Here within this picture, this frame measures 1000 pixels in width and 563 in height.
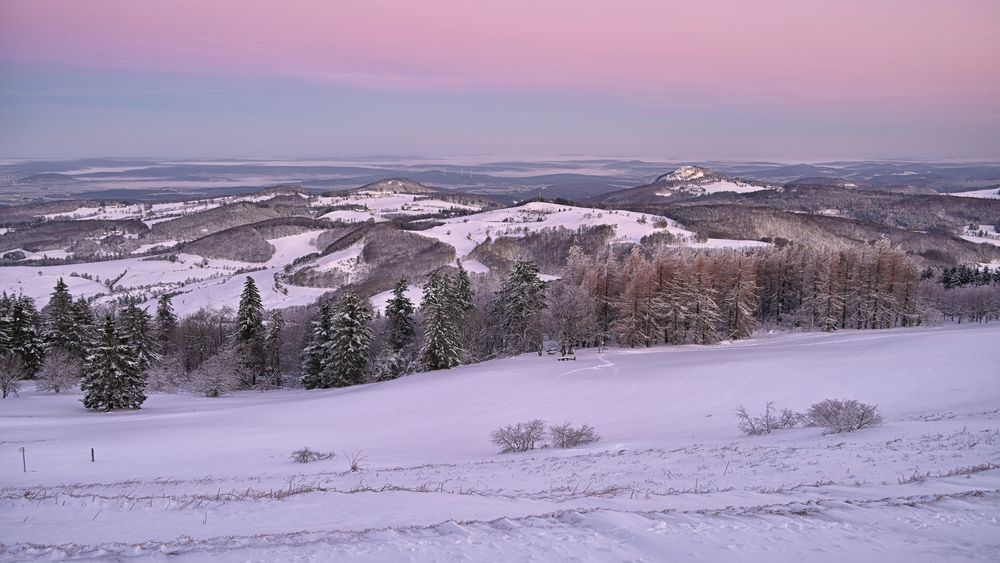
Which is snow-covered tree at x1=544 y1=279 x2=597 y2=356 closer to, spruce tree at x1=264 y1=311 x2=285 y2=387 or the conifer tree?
spruce tree at x1=264 y1=311 x2=285 y2=387

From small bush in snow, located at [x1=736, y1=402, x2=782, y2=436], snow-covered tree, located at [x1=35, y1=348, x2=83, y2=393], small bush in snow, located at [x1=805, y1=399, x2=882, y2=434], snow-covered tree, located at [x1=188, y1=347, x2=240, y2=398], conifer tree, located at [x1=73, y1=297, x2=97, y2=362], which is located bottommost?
snow-covered tree, located at [x1=188, y1=347, x2=240, y2=398]

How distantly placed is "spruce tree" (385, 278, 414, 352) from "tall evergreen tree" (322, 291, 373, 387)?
6672 millimetres

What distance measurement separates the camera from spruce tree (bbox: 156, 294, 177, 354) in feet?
206

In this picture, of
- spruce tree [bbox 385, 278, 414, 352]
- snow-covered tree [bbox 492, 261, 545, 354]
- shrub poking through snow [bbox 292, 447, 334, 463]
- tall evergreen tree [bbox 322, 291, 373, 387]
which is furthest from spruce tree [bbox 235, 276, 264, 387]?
shrub poking through snow [bbox 292, 447, 334, 463]

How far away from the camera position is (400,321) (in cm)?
5872

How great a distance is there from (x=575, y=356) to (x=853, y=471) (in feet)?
112

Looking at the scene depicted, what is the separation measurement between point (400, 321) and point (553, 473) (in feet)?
147

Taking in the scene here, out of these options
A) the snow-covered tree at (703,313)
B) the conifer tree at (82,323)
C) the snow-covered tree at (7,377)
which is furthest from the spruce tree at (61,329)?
the snow-covered tree at (703,313)

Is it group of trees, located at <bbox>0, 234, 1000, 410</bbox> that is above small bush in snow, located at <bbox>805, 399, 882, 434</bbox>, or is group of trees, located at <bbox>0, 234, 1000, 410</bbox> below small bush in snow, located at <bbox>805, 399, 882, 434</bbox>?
below

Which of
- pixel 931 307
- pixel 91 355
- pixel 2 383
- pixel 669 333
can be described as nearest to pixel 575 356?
pixel 669 333

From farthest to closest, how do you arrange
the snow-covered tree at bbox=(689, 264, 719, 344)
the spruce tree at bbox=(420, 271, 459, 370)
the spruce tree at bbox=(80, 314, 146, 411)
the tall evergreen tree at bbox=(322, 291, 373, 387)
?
the snow-covered tree at bbox=(689, 264, 719, 344) → the tall evergreen tree at bbox=(322, 291, 373, 387) → the spruce tree at bbox=(420, 271, 459, 370) → the spruce tree at bbox=(80, 314, 146, 411)

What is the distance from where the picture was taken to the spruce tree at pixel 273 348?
5659 centimetres

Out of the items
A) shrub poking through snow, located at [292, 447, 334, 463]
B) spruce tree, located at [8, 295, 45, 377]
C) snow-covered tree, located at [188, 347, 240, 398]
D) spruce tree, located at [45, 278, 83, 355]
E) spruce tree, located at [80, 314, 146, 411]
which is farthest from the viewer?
spruce tree, located at [45, 278, 83, 355]

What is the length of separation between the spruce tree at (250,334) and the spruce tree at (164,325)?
1145cm
